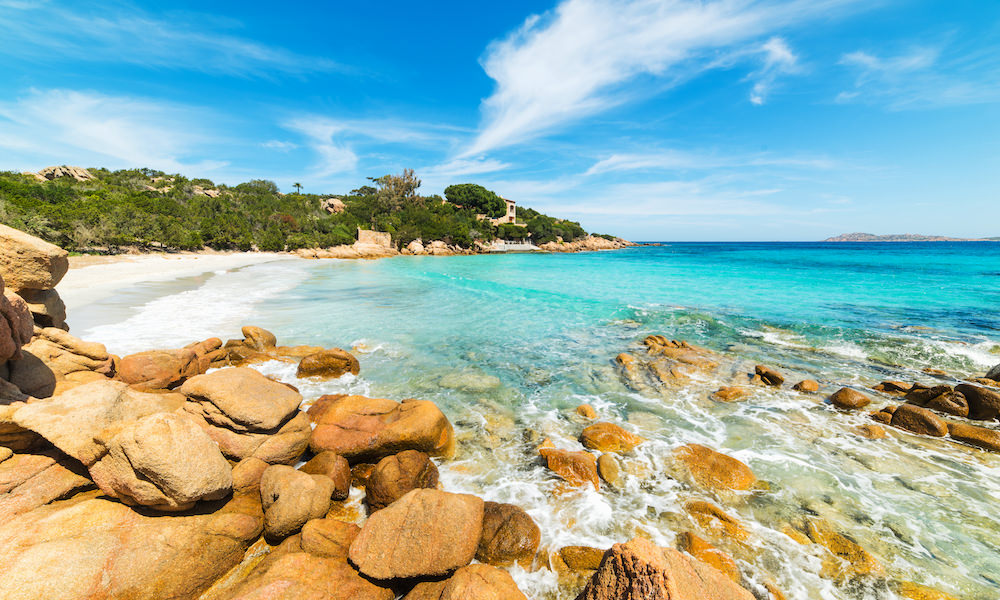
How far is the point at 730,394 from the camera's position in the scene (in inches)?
320

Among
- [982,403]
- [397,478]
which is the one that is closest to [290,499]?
[397,478]

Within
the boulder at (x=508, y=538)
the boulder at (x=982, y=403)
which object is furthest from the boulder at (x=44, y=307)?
the boulder at (x=982, y=403)

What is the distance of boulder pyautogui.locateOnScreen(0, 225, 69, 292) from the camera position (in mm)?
6207

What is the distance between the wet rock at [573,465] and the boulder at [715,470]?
152 centimetres

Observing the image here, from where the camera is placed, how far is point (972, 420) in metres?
7.11

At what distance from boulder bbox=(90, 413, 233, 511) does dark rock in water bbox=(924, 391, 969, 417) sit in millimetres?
12831

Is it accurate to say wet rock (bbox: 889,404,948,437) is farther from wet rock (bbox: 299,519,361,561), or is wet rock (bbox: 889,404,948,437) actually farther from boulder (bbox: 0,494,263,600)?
boulder (bbox: 0,494,263,600)

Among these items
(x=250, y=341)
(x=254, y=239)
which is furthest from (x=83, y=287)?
(x=254, y=239)

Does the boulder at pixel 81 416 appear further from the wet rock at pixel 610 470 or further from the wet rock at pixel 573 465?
the wet rock at pixel 610 470

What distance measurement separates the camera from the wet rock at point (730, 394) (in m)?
8.07

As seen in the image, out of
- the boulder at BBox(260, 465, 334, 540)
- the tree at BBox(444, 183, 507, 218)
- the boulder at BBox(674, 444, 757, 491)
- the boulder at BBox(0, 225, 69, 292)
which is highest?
the tree at BBox(444, 183, 507, 218)

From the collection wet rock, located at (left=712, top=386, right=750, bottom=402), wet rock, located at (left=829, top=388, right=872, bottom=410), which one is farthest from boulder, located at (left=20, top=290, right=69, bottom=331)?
wet rock, located at (left=829, top=388, right=872, bottom=410)

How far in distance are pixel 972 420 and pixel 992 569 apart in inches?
197

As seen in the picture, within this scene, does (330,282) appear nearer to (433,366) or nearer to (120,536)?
(433,366)
